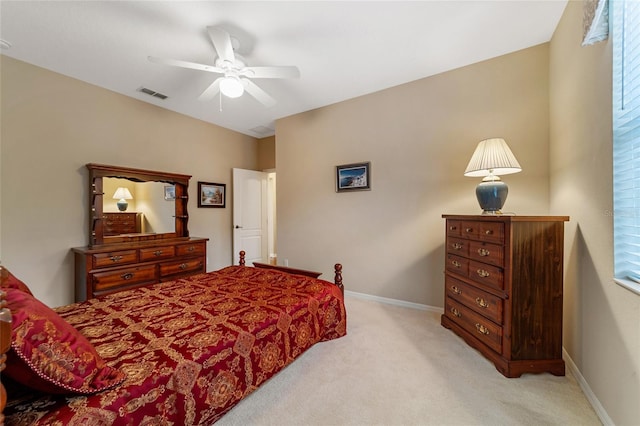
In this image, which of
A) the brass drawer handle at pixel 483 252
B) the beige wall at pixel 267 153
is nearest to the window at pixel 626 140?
the brass drawer handle at pixel 483 252

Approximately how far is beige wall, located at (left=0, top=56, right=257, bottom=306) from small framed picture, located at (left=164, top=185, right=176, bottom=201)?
31cm

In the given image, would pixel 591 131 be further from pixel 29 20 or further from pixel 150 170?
pixel 150 170

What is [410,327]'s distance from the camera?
2.55 m

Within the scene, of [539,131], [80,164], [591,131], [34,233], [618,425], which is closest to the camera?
[618,425]

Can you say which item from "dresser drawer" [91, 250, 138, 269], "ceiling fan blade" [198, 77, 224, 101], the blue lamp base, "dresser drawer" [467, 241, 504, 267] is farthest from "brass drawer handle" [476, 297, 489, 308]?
"dresser drawer" [91, 250, 138, 269]

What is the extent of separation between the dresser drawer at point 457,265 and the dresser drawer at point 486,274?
2.3 inches

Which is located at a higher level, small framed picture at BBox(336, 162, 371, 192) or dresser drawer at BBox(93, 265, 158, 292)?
small framed picture at BBox(336, 162, 371, 192)

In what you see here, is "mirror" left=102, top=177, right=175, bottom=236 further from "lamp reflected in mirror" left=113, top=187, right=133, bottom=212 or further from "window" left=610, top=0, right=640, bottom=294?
"window" left=610, top=0, right=640, bottom=294

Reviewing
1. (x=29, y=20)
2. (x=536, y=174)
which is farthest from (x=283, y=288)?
(x=29, y=20)

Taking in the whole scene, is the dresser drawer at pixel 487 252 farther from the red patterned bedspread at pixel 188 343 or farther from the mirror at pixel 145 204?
the mirror at pixel 145 204

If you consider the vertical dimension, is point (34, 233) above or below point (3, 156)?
below

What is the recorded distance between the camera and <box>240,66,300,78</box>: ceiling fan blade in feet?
7.03

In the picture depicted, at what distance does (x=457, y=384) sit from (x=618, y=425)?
28.9 inches

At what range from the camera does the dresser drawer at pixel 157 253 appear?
A: 10.1ft
